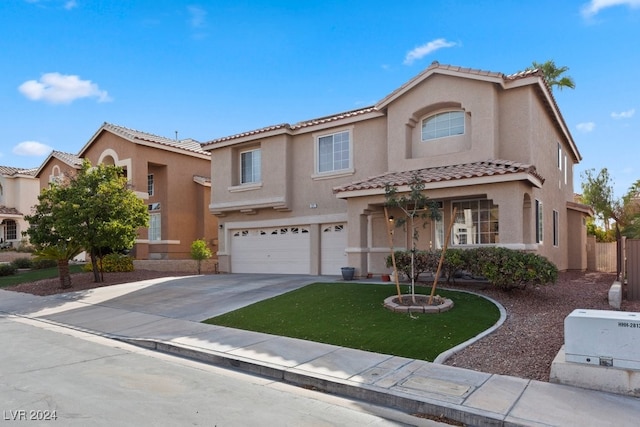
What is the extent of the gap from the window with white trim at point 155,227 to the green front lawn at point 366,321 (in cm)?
1507

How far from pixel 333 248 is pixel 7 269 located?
17.5m

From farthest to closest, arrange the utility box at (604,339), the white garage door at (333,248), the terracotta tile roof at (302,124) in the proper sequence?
the white garage door at (333,248) < the terracotta tile roof at (302,124) < the utility box at (604,339)

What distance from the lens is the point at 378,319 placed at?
998 centimetres

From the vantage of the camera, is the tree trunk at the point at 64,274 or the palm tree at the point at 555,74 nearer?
the tree trunk at the point at 64,274

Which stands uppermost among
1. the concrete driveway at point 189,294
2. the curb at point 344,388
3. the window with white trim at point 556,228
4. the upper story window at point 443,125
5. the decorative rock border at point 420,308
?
the upper story window at point 443,125

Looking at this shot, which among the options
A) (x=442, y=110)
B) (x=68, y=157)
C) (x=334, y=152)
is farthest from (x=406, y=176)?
(x=68, y=157)

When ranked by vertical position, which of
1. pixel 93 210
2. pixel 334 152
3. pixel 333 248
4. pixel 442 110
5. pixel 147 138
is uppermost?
pixel 147 138

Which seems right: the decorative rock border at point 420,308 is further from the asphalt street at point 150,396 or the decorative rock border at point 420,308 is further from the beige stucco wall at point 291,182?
the beige stucco wall at point 291,182

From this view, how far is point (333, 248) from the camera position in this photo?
61.4ft

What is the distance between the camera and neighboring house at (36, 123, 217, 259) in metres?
24.9

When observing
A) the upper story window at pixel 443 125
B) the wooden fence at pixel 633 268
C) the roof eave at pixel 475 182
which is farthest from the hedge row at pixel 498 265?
the upper story window at pixel 443 125

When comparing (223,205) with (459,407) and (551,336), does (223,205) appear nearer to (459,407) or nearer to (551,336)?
(551,336)

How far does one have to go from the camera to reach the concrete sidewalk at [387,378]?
5480 mm

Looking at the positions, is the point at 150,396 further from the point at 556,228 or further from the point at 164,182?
the point at 164,182
